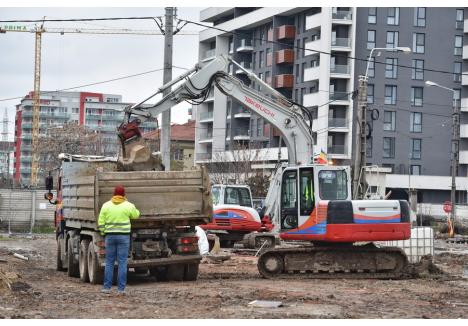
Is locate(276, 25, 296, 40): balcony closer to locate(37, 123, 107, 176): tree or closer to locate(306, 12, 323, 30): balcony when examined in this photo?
locate(306, 12, 323, 30): balcony

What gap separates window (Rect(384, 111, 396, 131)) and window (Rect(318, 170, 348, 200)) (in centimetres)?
6370

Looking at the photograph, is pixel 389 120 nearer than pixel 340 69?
No

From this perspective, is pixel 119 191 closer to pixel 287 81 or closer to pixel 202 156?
pixel 287 81

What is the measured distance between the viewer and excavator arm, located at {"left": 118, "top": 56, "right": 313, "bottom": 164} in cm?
2350

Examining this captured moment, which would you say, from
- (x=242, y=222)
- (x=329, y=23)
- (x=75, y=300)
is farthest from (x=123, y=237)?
(x=329, y=23)

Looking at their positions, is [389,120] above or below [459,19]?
below

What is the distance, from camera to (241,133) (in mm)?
94875

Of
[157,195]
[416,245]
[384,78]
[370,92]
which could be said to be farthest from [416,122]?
[157,195]

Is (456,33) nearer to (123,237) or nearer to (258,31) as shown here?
(258,31)

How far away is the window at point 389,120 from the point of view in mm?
84188

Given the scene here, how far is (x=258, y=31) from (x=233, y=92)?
229 feet

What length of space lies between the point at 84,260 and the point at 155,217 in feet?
6.94

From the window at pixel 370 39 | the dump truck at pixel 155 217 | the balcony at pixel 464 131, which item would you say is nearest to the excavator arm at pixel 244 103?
the dump truck at pixel 155 217

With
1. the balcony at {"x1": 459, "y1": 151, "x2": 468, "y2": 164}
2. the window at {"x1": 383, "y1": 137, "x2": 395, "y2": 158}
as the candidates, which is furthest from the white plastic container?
the balcony at {"x1": 459, "y1": 151, "x2": 468, "y2": 164}
